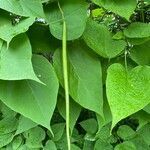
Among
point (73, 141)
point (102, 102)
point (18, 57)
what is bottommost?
point (73, 141)

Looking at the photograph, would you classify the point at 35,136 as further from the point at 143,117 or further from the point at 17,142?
the point at 143,117

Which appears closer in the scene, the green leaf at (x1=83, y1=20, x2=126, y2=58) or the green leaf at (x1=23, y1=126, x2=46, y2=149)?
the green leaf at (x1=83, y1=20, x2=126, y2=58)

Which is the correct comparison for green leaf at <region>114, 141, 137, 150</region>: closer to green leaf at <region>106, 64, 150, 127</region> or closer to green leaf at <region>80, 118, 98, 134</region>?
green leaf at <region>80, 118, 98, 134</region>

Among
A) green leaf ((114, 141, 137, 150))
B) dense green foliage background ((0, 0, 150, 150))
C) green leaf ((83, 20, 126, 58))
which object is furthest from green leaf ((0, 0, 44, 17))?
green leaf ((114, 141, 137, 150))

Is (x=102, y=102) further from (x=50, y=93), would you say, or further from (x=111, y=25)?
(x=111, y=25)

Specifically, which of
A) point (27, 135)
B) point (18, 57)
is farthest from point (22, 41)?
point (27, 135)

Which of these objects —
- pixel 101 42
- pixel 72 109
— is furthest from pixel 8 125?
pixel 101 42
